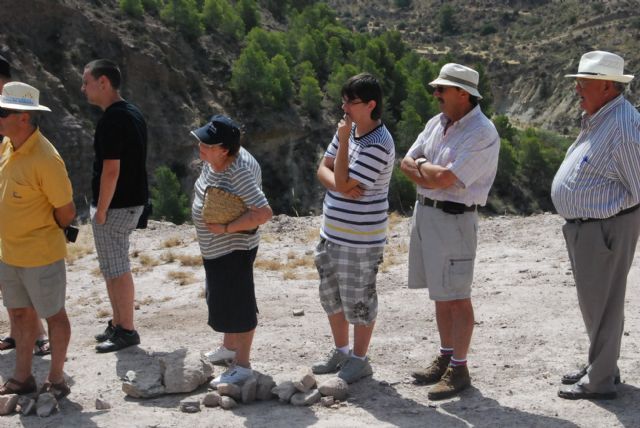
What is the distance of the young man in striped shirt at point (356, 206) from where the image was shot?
4.97 meters

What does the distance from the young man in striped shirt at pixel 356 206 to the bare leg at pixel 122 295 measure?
5.13 ft

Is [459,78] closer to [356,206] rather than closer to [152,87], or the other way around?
[356,206]

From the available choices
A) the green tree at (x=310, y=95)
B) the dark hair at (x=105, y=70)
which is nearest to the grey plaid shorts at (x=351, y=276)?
the dark hair at (x=105, y=70)

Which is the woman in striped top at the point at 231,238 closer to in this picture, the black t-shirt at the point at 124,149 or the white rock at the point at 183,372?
the white rock at the point at 183,372

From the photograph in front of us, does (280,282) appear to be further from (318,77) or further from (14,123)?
(318,77)

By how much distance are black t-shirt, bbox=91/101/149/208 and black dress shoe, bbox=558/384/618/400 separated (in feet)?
9.95

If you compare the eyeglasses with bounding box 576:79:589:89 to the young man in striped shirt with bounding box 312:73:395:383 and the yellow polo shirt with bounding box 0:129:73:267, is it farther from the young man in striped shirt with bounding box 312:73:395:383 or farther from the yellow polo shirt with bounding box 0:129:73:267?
the yellow polo shirt with bounding box 0:129:73:267

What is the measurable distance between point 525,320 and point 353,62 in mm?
30858

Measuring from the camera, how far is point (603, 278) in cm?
472

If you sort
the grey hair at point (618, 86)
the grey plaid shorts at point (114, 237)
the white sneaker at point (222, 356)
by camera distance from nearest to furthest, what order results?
the grey hair at point (618, 86)
the white sneaker at point (222, 356)
the grey plaid shorts at point (114, 237)

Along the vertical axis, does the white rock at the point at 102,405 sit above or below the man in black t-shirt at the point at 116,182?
below

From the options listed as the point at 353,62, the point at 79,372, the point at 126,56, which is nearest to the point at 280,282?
the point at 79,372

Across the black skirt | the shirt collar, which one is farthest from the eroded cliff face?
the shirt collar

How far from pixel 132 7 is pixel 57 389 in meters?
30.1
